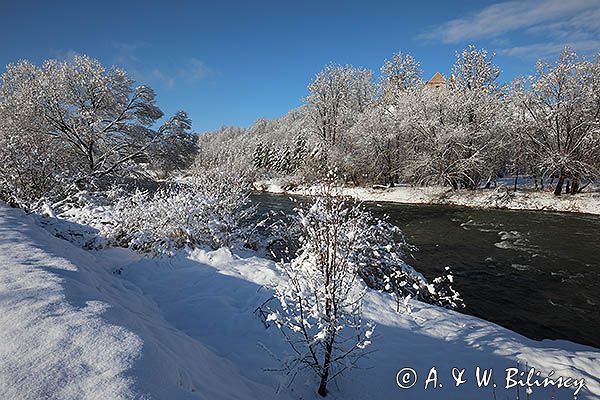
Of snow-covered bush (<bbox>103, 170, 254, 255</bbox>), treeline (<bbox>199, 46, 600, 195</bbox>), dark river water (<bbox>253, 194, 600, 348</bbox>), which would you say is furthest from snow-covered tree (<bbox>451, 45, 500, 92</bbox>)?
snow-covered bush (<bbox>103, 170, 254, 255</bbox>)

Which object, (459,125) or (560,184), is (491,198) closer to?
(560,184)

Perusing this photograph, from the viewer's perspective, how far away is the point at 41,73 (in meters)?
15.5

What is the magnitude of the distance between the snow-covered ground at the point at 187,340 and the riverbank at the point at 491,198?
11062mm

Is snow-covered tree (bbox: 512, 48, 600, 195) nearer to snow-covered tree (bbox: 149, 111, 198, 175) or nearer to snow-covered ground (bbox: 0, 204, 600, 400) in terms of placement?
snow-covered ground (bbox: 0, 204, 600, 400)

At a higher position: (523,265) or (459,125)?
(459,125)

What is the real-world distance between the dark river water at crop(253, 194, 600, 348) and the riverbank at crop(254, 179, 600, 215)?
1.52m

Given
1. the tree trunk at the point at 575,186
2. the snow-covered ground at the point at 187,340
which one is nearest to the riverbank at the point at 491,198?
the tree trunk at the point at 575,186

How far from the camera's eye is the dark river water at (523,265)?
6.55 metres

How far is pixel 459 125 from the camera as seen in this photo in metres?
24.4

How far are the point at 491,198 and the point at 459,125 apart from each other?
6.22 meters

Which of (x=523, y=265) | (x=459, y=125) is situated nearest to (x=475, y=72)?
(x=459, y=125)

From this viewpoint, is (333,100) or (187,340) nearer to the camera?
(187,340)

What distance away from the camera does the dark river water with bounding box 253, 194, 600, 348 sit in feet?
21.5

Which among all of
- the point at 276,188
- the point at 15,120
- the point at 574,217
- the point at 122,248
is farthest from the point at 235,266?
the point at 276,188
